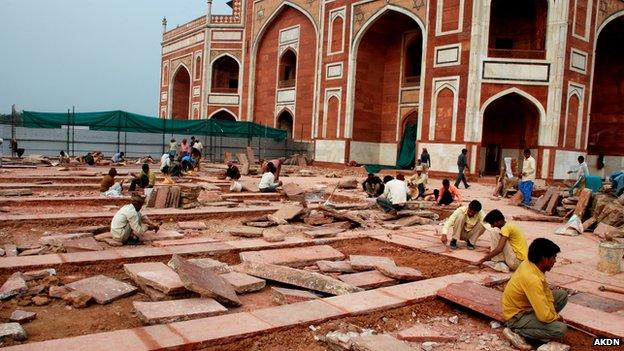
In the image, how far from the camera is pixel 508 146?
66.9ft

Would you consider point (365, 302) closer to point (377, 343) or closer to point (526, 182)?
point (377, 343)

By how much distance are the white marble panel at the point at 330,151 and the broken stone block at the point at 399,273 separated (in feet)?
60.1

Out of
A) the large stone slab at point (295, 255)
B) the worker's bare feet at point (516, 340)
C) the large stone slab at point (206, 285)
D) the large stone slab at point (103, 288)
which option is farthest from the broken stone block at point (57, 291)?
the worker's bare feet at point (516, 340)

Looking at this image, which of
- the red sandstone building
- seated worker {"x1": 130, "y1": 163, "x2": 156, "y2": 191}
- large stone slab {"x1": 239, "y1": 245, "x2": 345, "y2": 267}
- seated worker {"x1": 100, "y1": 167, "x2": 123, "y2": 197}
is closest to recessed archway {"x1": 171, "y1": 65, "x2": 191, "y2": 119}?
the red sandstone building

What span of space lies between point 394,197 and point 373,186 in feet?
11.4

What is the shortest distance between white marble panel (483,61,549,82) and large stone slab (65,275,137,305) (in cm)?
1695

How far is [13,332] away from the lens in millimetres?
3381

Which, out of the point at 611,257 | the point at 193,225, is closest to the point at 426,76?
the point at 193,225

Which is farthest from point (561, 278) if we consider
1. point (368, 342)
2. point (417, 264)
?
point (368, 342)

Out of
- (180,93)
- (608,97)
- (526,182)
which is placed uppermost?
(180,93)

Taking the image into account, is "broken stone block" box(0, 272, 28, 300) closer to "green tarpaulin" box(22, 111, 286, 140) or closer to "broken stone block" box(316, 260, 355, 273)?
"broken stone block" box(316, 260, 355, 273)

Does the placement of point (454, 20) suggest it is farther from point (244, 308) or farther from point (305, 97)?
point (244, 308)

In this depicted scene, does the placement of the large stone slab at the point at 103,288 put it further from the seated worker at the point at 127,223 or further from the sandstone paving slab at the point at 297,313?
the seated worker at the point at 127,223

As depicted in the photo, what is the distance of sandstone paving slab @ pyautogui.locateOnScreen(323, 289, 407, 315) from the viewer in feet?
13.7
